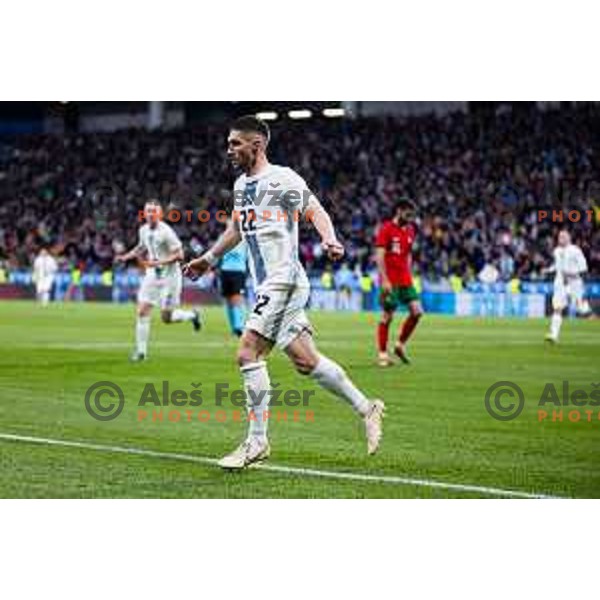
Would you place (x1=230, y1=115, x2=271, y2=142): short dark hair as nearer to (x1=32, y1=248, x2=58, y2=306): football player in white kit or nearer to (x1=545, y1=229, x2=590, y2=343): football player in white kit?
(x1=545, y1=229, x2=590, y2=343): football player in white kit

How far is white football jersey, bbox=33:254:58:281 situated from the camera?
39812 mm

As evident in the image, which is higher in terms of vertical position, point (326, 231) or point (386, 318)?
point (326, 231)

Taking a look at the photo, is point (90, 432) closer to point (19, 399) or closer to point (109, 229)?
point (19, 399)

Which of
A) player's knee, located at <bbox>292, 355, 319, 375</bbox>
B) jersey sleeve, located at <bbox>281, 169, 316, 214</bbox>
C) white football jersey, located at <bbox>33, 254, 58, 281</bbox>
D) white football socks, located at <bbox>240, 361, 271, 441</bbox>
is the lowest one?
white football socks, located at <bbox>240, 361, 271, 441</bbox>

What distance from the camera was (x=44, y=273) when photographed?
40.2m

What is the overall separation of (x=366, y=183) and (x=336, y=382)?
29.7m

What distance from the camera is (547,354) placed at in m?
19.8

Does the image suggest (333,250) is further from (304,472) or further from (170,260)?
(170,260)

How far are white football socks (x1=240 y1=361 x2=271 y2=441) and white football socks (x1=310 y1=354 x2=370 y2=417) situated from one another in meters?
0.31

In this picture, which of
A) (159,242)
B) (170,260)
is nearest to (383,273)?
(170,260)

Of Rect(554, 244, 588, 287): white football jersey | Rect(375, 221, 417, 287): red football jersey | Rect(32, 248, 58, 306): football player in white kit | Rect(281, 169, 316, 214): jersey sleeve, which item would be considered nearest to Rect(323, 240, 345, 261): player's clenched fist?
Rect(281, 169, 316, 214): jersey sleeve

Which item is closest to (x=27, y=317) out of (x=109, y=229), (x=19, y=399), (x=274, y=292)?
(x=109, y=229)

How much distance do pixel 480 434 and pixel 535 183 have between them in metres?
23.4
